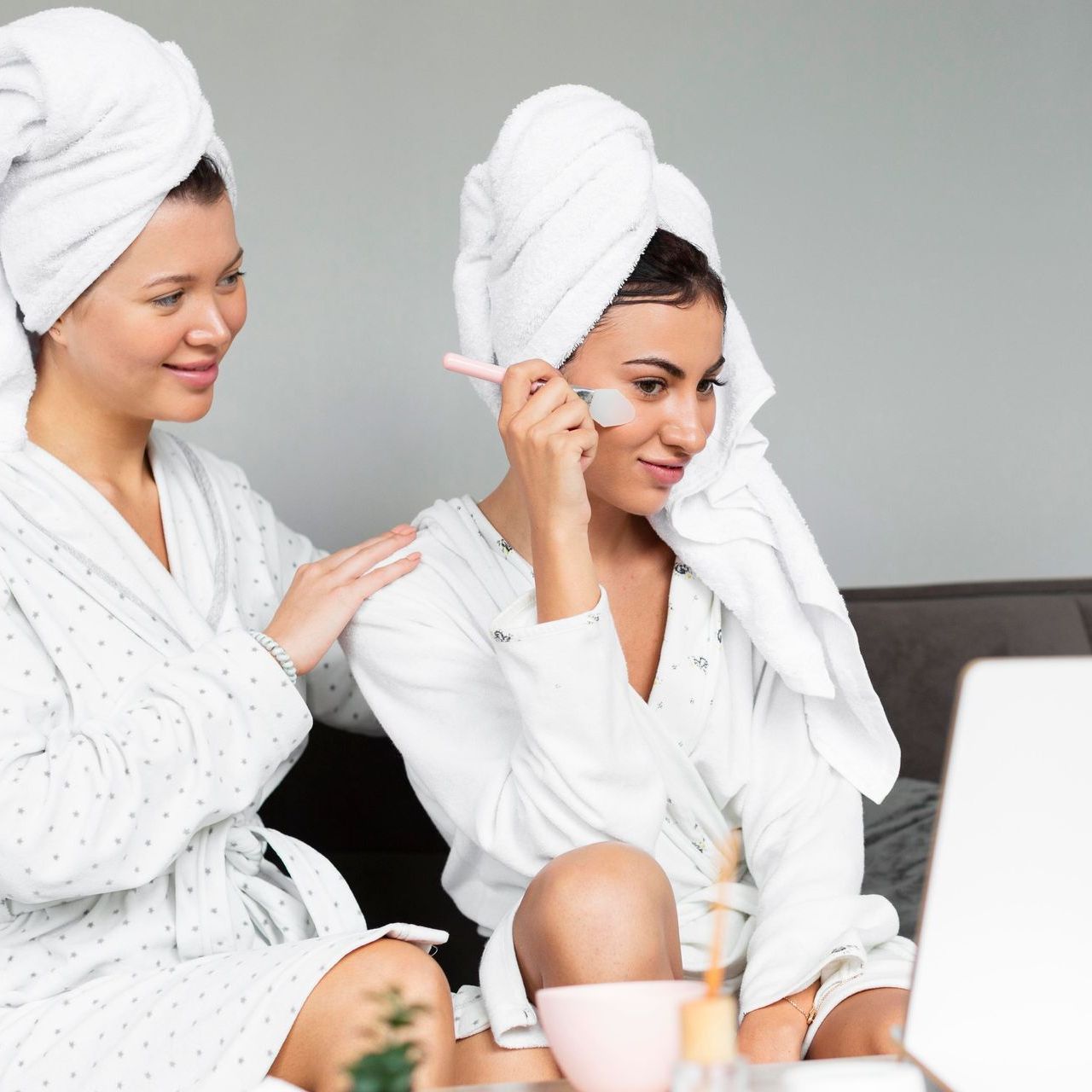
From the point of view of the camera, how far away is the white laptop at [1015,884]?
738mm

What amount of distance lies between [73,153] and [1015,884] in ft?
3.75

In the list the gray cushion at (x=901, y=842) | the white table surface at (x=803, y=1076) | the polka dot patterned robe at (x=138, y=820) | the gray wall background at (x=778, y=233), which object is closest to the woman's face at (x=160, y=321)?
the polka dot patterned robe at (x=138, y=820)

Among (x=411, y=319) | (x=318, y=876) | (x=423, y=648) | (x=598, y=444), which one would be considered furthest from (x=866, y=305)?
(x=318, y=876)

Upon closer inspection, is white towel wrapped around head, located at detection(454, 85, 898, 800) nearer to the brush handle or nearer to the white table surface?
the brush handle

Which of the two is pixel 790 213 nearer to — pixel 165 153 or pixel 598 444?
pixel 598 444

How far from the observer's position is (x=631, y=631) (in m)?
1.60

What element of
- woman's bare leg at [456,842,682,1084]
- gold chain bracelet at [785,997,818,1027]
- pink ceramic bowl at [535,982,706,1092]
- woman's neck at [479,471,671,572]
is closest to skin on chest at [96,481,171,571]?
woman's neck at [479,471,671,572]

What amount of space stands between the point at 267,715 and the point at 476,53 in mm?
1338

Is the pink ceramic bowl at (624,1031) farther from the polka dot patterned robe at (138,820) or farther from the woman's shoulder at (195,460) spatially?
the woman's shoulder at (195,460)

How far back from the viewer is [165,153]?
1.44m

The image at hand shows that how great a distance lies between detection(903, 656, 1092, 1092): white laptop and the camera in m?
0.74

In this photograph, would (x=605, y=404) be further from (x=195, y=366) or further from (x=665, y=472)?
(x=195, y=366)

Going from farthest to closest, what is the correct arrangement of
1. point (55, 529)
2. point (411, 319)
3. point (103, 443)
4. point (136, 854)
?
point (411, 319), point (103, 443), point (55, 529), point (136, 854)

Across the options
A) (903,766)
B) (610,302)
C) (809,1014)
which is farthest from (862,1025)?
(903,766)
